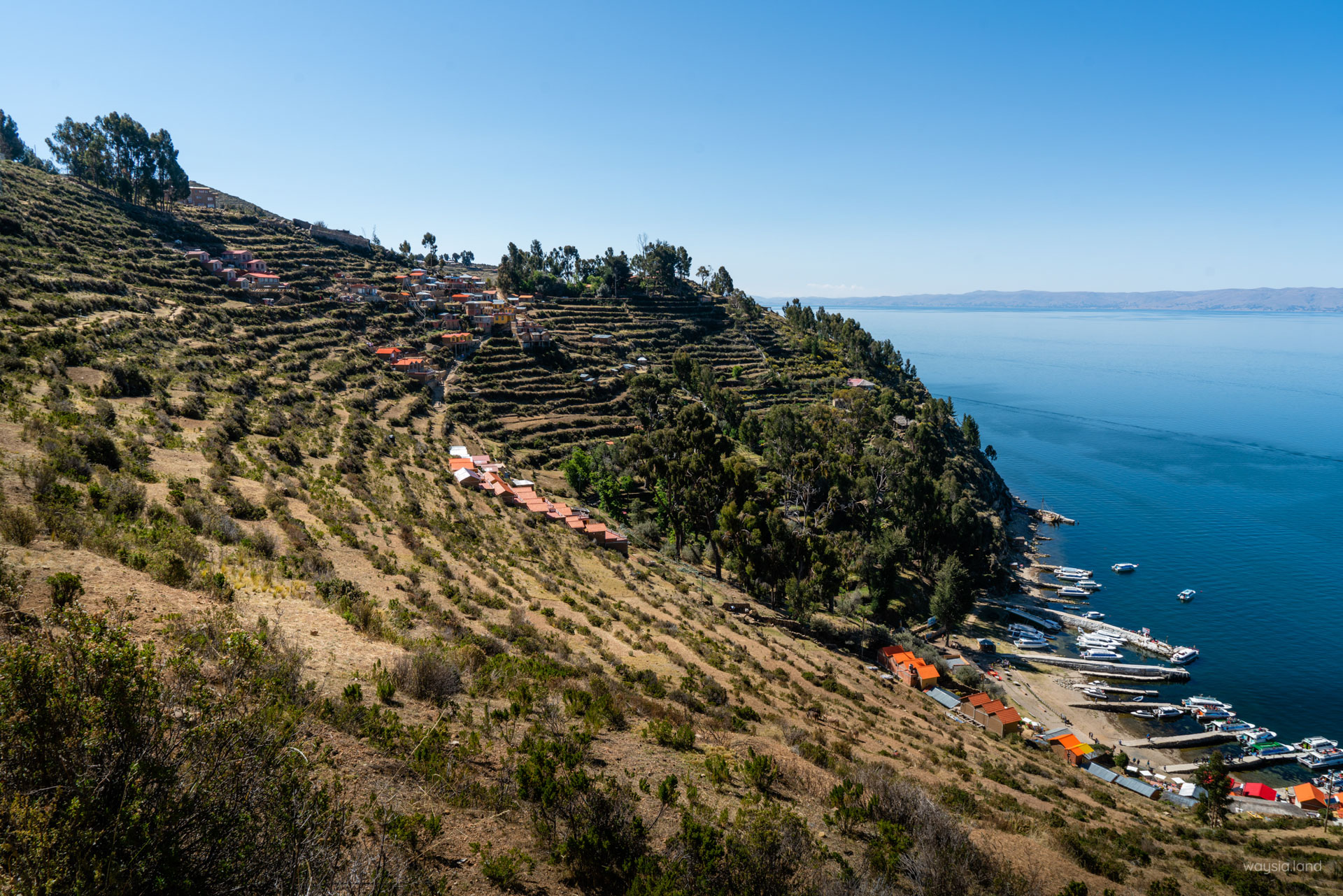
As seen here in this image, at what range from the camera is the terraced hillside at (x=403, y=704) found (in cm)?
518

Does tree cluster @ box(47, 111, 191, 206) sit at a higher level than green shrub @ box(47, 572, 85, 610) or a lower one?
higher

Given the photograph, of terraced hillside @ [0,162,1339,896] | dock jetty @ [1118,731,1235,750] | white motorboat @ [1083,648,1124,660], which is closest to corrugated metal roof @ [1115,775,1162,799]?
terraced hillside @ [0,162,1339,896]

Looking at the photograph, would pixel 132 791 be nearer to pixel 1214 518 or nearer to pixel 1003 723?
pixel 1003 723

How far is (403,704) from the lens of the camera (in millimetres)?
9742

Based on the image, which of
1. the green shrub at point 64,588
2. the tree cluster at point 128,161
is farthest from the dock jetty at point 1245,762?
the tree cluster at point 128,161

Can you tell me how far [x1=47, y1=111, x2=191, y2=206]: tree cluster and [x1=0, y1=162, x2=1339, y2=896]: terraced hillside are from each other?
168 ft

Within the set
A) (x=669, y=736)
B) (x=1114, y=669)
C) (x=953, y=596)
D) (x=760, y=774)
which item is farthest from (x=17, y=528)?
(x=1114, y=669)

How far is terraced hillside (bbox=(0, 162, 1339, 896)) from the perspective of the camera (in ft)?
17.0

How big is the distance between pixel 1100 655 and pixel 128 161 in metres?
119

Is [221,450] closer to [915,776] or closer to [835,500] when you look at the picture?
[915,776]

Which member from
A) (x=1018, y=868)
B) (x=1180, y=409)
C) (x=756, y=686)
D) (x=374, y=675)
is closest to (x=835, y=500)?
(x=756, y=686)

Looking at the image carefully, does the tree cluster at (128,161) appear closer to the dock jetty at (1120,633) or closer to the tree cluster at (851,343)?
the tree cluster at (851,343)

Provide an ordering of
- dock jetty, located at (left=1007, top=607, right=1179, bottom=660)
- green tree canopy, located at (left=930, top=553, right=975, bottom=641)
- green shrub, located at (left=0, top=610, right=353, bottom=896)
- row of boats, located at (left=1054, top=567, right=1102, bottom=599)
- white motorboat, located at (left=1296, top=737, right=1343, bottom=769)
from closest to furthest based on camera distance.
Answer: green shrub, located at (left=0, top=610, right=353, bottom=896)
white motorboat, located at (left=1296, top=737, right=1343, bottom=769)
green tree canopy, located at (left=930, top=553, right=975, bottom=641)
dock jetty, located at (left=1007, top=607, right=1179, bottom=660)
row of boats, located at (left=1054, top=567, right=1102, bottom=599)

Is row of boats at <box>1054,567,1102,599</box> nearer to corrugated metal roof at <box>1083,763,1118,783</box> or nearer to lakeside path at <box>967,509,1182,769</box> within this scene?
lakeside path at <box>967,509,1182,769</box>
